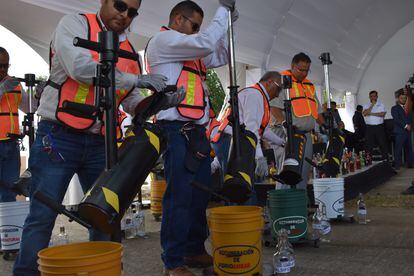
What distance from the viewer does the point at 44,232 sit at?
2156 mm

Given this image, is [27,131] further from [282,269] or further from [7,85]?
[282,269]

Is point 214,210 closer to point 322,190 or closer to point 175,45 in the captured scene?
point 175,45

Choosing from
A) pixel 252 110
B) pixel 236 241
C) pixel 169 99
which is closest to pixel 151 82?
pixel 169 99

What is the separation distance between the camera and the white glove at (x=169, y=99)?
2.20m

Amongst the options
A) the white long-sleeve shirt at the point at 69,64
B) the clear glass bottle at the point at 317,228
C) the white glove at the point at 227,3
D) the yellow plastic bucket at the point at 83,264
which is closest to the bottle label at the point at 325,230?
A: the clear glass bottle at the point at 317,228

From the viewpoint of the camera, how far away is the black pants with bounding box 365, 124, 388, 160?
36.5 ft

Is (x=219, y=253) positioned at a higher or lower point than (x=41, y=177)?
lower

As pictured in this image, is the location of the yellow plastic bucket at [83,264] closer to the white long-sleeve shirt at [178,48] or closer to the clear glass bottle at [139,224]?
the white long-sleeve shirt at [178,48]

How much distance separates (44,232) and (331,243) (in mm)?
2534

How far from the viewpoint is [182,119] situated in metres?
2.82

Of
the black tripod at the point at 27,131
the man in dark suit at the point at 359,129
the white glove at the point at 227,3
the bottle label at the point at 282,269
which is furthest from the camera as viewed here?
the man in dark suit at the point at 359,129

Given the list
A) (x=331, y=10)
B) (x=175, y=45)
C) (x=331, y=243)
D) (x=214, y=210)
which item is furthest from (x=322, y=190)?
(x=331, y=10)

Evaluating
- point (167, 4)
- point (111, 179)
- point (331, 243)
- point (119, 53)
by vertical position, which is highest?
point (167, 4)

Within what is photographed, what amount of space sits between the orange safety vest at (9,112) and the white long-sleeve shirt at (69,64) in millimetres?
2092
